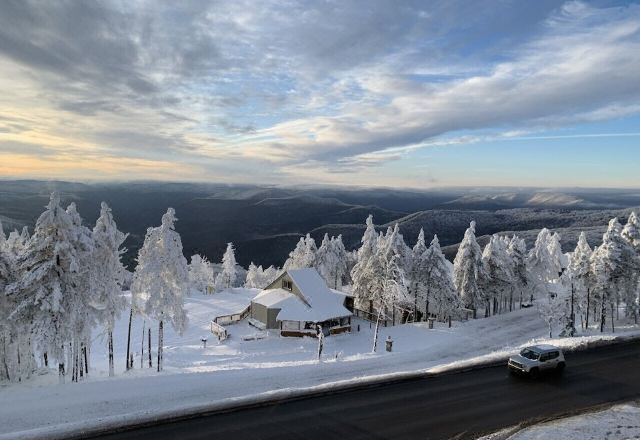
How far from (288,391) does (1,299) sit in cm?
1680

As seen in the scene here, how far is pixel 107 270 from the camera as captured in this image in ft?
89.1

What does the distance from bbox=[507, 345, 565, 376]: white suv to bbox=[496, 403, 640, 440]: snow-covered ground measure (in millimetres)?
4661

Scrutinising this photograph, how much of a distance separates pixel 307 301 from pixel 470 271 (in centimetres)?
2083

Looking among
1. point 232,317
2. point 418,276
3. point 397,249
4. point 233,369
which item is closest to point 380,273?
point 397,249

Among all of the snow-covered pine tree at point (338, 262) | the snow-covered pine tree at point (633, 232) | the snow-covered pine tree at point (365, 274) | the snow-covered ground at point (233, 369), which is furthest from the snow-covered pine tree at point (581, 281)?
the snow-covered pine tree at point (338, 262)

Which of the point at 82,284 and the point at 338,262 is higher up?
the point at 82,284

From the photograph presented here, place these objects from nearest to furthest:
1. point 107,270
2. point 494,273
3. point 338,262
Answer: point 107,270 < point 494,273 < point 338,262

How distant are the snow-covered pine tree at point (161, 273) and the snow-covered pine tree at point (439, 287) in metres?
29.7

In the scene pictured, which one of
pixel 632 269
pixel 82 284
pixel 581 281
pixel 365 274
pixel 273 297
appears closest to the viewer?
pixel 82 284

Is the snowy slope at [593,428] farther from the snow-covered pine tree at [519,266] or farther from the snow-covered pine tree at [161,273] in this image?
the snow-covered pine tree at [519,266]

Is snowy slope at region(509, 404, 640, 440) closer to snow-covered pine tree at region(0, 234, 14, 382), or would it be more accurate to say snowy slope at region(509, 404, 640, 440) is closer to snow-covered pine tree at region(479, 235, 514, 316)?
snow-covered pine tree at region(0, 234, 14, 382)

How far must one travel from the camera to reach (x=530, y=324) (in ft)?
149

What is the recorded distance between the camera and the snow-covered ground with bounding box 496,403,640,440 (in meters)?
15.7

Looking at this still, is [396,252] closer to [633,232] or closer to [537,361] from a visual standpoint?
[633,232]
